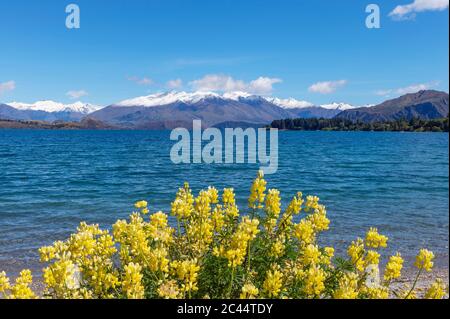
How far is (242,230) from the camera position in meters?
4.11

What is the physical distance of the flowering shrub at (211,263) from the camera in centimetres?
394

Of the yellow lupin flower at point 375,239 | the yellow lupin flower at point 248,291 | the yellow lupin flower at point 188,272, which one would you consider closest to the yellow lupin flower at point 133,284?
the yellow lupin flower at point 188,272

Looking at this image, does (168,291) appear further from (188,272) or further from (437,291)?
(437,291)

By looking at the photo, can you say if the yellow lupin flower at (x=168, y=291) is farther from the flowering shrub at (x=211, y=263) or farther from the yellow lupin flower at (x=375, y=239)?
the yellow lupin flower at (x=375, y=239)

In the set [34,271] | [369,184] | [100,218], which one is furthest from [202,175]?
[34,271]

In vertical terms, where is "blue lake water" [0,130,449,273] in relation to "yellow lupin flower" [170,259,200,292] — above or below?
below

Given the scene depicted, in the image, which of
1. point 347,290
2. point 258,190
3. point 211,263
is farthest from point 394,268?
point 211,263

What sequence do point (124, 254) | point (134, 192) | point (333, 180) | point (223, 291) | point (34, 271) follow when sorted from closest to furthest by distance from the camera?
1. point (223, 291)
2. point (124, 254)
3. point (34, 271)
4. point (134, 192)
5. point (333, 180)

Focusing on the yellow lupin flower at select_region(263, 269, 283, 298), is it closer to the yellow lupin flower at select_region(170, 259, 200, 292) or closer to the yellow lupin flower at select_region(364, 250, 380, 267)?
the yellow lupin flower at select_region(170, 259, 200, 292)

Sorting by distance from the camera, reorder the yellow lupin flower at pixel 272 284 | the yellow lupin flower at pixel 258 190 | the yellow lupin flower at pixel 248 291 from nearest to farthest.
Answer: the yellow lupin flower at pixel 248 291 → the yellow lupin flower at pixel 272 284 → the yellow lupin flower at pixel 258 190

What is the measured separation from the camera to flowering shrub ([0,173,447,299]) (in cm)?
394

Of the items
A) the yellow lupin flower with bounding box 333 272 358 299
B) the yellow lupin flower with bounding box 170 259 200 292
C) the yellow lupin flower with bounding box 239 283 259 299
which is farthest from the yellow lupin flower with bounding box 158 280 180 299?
the yellow lupin flower with bounding box 333 272 358 299

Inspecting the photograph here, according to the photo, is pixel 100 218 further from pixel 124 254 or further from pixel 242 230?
pixel 242 230

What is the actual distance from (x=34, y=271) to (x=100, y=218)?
773cm
